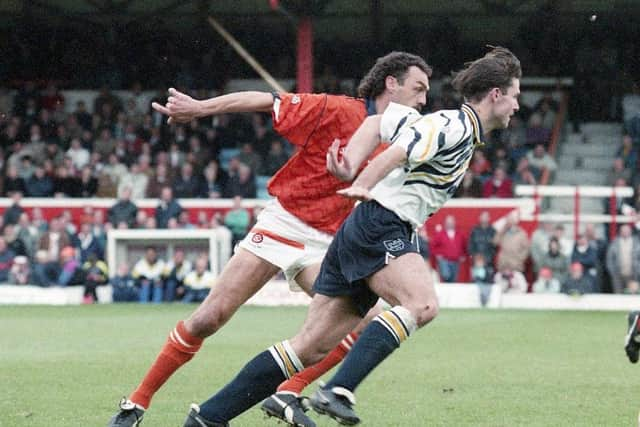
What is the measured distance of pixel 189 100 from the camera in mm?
6426

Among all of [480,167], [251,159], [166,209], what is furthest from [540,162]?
[166,209]

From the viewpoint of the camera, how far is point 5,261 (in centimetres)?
2323

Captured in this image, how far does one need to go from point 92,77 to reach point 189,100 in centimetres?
2392

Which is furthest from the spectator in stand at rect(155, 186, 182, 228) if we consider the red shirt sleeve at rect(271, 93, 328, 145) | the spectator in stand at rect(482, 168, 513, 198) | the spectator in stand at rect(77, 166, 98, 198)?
the red shirt sleeve at rect(271, 93, 328, 145)

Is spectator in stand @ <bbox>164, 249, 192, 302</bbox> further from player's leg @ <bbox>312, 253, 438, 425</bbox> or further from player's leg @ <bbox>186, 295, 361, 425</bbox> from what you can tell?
player's leg @ <bbox>312, 253, 438, 425</bbox>

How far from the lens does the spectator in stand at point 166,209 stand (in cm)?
2380

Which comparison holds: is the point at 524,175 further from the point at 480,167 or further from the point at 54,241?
the point at 54,241

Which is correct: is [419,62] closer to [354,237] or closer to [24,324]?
[354,237]

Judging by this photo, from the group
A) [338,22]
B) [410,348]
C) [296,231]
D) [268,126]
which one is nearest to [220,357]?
[410,348]

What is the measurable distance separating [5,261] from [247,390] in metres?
17.8

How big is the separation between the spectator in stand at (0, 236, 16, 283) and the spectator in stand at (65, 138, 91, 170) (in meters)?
Answer: 3.58

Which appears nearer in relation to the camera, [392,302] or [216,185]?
[392,302]

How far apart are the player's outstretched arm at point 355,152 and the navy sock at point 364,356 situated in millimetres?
685

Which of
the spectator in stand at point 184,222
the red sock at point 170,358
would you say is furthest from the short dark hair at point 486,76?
the spectator in stand at point 184,222
